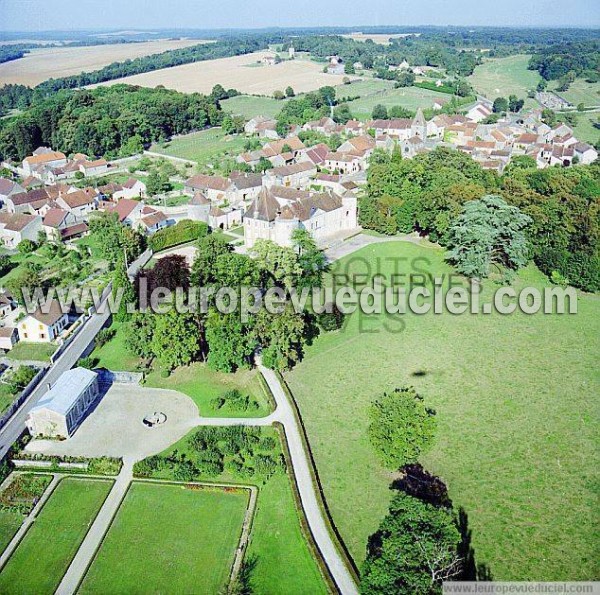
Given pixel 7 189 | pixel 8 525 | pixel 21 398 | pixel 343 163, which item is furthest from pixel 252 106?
pixel 8 525

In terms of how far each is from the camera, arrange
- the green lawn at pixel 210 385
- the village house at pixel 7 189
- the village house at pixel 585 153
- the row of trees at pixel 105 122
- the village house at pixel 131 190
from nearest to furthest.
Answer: the green lawn at pixel 210 385 < the village house at pixel 7 189 < the village house at pixel 131 190 < the village house at pixel 585 153 < the row of trees at pixel 105 122

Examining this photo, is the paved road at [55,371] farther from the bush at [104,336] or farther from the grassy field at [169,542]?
the grassy field at [169,542]

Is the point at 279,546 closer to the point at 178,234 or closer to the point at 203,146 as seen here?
the point at 178,234

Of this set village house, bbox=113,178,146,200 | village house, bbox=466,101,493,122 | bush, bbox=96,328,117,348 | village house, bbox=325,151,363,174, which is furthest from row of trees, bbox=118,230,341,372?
village house, bbox=466,101,493,122

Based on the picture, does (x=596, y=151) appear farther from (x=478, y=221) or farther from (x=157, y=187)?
(x=157, y=187)

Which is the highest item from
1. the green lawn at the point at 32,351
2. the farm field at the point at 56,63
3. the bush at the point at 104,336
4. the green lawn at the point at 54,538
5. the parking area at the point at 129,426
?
the farm field at the point at 56,63

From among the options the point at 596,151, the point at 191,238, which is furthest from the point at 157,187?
the point at 596,151

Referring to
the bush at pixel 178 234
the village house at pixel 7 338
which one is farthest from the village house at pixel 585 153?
the village house at pixel 7 338

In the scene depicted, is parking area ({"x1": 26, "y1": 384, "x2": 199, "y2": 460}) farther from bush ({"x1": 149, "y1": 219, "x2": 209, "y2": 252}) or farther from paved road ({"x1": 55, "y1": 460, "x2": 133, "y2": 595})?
bush ({"x1": 149, "y1": 219, "x2": 209, "y2": 252})
